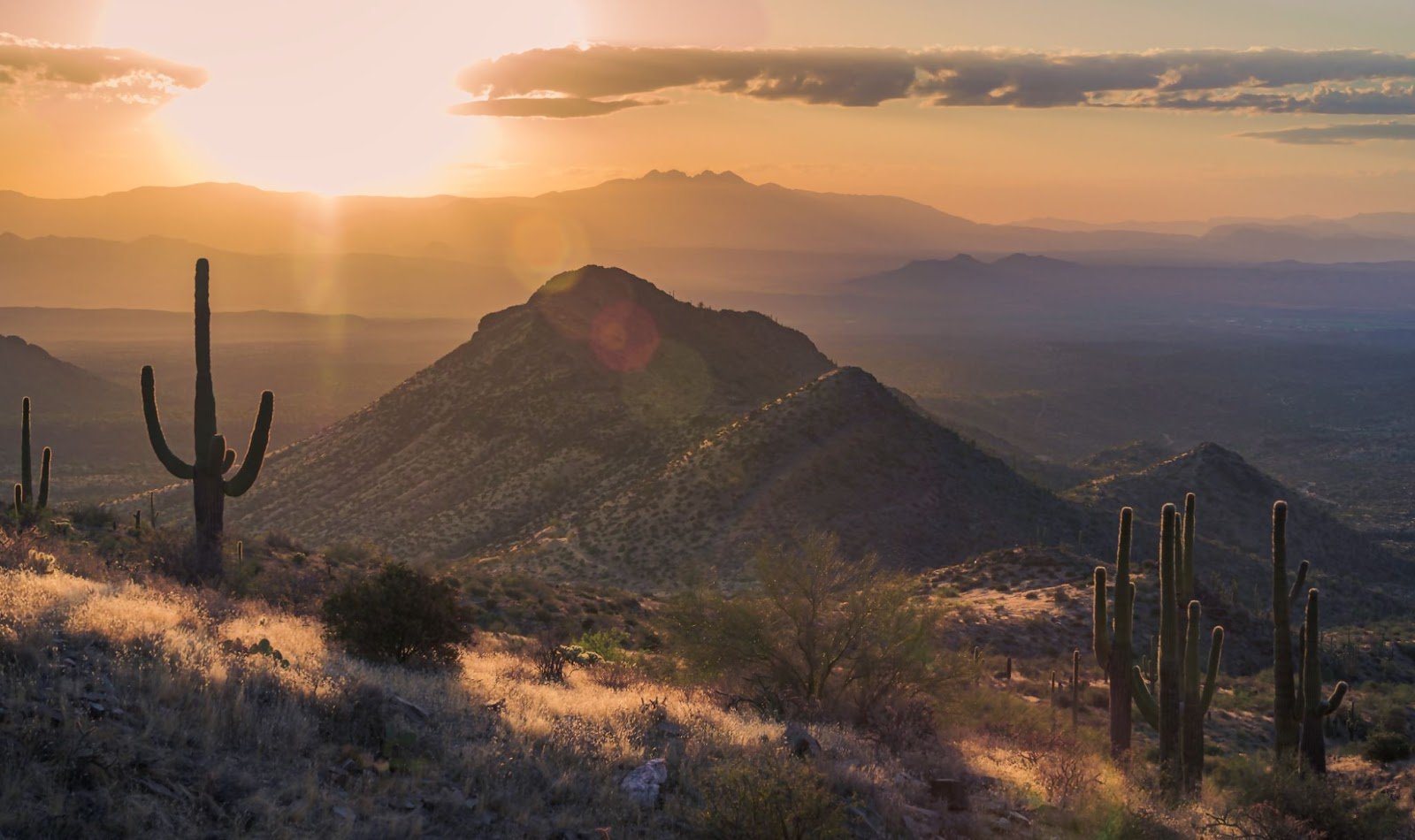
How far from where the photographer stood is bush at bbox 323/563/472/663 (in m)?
16.0

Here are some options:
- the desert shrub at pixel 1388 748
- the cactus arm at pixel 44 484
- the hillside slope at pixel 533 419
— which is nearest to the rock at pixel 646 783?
the desert shrub at pixel 1388 748

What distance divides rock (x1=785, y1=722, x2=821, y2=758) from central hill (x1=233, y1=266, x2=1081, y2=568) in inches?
1049

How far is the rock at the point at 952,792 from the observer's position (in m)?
12.9

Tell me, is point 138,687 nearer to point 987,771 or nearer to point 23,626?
point 23,626

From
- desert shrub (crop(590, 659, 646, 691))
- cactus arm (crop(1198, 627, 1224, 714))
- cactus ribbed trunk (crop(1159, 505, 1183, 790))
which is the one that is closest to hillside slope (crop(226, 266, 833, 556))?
desert shrub (crop(590, 659, 646, 691))

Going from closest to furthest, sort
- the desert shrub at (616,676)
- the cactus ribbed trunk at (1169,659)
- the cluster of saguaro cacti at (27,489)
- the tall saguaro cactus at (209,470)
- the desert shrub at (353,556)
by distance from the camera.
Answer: the cactus ribbed trunk at (1169,659), the desert shrub at (616,676), the tall saguaro cactus at (209,470), the cluster of saguaro cacti at (27,489), the desert shrub at (353,556)

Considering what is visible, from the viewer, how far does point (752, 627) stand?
1856 centimetres

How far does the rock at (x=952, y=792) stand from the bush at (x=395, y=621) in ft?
24.6

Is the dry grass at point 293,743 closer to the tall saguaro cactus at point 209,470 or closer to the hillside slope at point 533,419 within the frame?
the tall saguaro cactus at point 209,470

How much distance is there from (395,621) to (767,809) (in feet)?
26.2

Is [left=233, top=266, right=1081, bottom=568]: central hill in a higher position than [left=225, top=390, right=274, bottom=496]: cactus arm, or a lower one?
lower

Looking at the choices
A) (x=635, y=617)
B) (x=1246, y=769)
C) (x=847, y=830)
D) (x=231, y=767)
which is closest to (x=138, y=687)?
(x=231, y=767)

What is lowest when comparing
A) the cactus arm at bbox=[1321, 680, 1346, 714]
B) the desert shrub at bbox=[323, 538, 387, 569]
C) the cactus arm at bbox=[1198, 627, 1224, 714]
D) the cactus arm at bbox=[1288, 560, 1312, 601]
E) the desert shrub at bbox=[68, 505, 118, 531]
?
the desert shrub at bbox=[323, 538, 387, 569]

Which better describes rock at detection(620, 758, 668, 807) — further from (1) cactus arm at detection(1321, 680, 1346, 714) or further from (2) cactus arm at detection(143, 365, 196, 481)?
(1) cactus arm at detection(1321, 680, 1346, 714)
